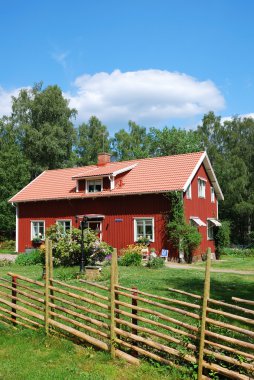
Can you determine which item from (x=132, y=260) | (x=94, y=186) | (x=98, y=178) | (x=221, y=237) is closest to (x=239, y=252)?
(x=221, y=237)

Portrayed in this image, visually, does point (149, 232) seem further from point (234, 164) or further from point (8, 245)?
point (234, 164)

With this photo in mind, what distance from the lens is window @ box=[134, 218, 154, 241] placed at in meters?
25.4

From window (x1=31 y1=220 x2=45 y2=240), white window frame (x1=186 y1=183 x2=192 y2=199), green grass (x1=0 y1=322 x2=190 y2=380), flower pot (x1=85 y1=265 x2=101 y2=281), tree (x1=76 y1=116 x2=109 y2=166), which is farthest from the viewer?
tree (x1=76 y1=116 x2=109 y2=166)

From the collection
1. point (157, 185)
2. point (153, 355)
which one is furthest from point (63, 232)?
point (153, 355)

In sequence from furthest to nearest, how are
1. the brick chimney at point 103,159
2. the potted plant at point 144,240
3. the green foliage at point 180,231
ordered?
the brick chimney at point 103,159, the potted plant at point 144,240, the green foliage at point 180,231

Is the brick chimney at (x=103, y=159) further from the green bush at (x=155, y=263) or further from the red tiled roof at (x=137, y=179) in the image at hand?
the green bush at (x=155, y=263)

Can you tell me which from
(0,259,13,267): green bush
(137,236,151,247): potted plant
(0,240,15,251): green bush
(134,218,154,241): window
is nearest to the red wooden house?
(134,218,154,241): window

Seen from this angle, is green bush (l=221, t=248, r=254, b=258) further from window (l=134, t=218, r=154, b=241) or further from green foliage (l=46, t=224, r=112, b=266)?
green foliage (l=46, t=224, r=112, b=266)

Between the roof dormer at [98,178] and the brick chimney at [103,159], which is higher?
the brick chimney at [103,159]

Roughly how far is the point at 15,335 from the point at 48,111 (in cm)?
3863

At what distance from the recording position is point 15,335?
817 cm

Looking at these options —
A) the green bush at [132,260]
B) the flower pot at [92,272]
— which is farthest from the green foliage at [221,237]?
the flower pot at [92,272]

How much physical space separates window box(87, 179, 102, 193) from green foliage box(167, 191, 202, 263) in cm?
559

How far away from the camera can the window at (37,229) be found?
99.6 feet
